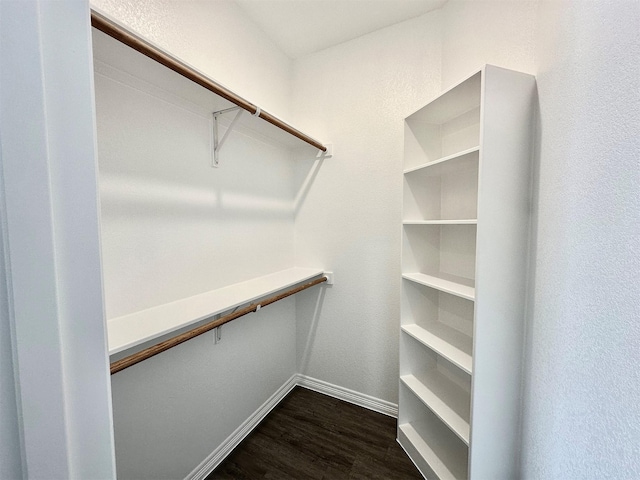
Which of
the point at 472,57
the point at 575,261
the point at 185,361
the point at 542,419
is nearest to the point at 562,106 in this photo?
the point at 575,261

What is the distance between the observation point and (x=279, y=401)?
6.32 feet

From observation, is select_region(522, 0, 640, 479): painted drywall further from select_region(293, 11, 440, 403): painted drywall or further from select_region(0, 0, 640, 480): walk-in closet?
select_region(293, 11, 440, 403): painted drywall

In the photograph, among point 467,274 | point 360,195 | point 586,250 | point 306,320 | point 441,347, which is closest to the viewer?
point 586,250

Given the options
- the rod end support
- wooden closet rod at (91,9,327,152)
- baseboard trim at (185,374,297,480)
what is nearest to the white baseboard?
baseboard trim at (185,374,297,480)

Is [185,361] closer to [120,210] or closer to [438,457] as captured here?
[120,210]

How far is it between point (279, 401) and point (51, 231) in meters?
2.01

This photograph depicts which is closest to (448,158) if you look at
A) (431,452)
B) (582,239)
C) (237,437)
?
(582,239)

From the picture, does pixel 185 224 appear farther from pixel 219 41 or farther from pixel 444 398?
pixel 444 398

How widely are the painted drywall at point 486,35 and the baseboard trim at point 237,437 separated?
7.16 feet

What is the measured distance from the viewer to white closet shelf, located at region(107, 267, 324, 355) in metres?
0.86

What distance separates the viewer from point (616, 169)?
0.70 metres

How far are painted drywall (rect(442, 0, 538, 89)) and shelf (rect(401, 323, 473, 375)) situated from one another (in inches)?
48.4

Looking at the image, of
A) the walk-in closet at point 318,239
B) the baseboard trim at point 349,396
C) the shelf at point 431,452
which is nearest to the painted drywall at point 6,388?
the walk-in closet at point 318,239

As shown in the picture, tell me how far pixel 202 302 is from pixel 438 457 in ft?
4.73
